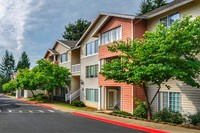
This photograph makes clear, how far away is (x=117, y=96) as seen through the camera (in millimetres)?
34344

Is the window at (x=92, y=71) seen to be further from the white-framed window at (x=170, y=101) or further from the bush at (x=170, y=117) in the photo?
the bush at (x=170, y=117)

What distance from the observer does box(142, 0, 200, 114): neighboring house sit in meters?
21.6

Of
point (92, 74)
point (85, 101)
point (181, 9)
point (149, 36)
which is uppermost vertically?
point (181, 9)

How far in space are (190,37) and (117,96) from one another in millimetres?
16621

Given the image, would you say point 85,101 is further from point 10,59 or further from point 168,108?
point 10,59

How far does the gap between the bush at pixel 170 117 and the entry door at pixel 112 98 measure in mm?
12478

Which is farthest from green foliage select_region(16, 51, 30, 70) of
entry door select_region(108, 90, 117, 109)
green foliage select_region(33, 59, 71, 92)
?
entry door select_region(108, 90, 117, 109)

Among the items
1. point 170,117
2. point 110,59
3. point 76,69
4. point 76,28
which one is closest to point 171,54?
point 170,117

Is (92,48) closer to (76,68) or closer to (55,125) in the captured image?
(76,68)

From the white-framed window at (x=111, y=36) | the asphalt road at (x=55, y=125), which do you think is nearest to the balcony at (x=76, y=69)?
the white-framed window at (x=111, y=36)

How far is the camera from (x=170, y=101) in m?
24.1

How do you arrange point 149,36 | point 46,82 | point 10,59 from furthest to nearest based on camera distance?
point 10,59 → point 46,82 → point 149,36

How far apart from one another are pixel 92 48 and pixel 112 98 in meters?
8.46

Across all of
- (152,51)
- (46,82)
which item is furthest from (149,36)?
(46,82)
